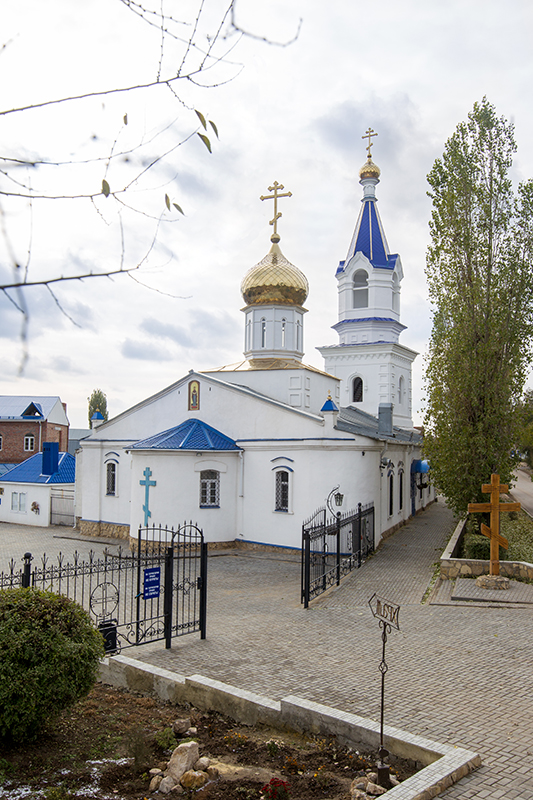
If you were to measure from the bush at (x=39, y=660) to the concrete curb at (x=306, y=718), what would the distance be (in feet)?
4.40

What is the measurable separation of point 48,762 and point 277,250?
20.2m

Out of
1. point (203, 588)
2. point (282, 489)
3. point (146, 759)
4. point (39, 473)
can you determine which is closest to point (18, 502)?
point (39, 473)

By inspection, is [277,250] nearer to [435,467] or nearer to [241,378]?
[241,378]

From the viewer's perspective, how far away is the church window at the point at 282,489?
59.4ft

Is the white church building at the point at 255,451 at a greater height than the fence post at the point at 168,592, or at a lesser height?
greater

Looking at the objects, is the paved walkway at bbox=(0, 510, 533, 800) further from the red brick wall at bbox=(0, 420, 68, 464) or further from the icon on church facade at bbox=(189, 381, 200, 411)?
the red brick wall at bbox=(0, 420, 68, 464)

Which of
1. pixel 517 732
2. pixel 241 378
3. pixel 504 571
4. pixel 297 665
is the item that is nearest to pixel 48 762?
pixel 297 665

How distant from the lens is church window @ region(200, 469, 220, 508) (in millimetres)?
18453

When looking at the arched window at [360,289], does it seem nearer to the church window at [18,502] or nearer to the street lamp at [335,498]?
the street lamp at [335,498]

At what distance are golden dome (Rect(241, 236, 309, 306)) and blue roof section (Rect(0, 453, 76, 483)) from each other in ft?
36.7

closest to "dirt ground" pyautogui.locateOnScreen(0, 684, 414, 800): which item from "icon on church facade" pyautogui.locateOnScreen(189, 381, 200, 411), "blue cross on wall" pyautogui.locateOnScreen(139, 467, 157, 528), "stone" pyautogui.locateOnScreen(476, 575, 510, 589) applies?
"stone" pyautogui.locateOnScreen(476, 575, 510, 589)

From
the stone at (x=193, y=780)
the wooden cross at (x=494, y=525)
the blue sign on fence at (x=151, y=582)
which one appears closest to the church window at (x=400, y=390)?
the wooden cross at (x=494, y=525)

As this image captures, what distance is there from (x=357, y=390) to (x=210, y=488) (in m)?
14.7

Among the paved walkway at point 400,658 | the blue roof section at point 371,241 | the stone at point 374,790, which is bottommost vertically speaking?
the paved walkway at point 400,658
